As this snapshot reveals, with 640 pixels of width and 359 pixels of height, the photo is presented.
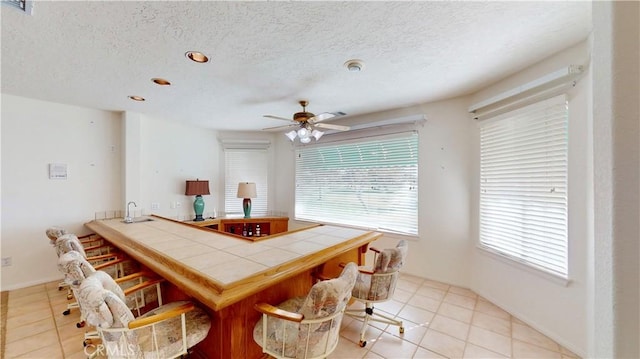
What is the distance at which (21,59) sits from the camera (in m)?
2.10

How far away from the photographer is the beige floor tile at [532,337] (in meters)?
2.05

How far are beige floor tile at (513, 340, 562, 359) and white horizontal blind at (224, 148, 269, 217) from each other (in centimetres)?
438

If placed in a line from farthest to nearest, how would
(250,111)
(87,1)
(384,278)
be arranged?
1. (250,111)
2. (384,278)
3. (87,1)

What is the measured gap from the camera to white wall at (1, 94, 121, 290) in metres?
3.01

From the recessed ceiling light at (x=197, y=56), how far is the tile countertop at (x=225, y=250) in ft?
5.34

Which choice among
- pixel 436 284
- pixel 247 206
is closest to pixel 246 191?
pixel 247 206

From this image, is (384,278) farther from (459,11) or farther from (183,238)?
(459,11)

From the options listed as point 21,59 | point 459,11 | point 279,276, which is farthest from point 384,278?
point 21,59

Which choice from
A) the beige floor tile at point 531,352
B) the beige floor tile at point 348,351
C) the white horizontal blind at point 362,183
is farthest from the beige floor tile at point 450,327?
the white horizontal blind at point 362,183

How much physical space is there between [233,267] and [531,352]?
8.31 feet

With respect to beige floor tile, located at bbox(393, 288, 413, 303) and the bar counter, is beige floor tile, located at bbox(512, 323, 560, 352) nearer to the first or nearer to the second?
beige floor tile, located at bbox(393, 288, 413, 303)

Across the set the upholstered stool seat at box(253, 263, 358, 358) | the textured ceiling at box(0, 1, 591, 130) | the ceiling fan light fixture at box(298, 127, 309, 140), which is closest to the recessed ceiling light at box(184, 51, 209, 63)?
the textured ceiling at box(0, 1, 591, 130)

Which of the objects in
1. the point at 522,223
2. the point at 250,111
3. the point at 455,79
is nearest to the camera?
the point at 522,223

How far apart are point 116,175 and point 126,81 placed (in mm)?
1990
